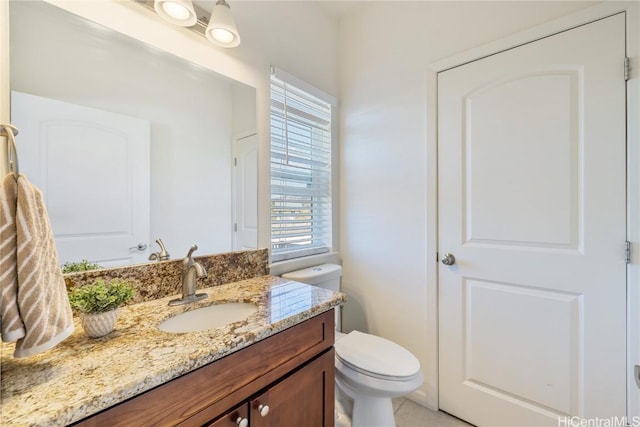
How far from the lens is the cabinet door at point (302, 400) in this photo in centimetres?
80

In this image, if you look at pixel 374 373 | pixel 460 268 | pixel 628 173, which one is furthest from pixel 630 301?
pixel 374 373

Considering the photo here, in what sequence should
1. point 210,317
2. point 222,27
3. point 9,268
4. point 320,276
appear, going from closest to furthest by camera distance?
point 9,268, point 210,317, point 222,27, point 320,276

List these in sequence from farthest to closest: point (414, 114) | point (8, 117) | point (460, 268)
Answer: point (414, 114)
point (460, 268)
point (8, 117)

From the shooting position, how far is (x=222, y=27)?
1.16m

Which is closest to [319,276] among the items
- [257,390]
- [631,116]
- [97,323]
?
[257,390]

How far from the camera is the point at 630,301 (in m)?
1.12

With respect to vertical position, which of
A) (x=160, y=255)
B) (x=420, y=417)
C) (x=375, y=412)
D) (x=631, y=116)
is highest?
(x=631, y=116)

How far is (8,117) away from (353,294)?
187cm

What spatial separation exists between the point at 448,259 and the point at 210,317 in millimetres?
1253

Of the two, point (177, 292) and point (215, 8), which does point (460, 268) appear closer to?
point (177, 292)

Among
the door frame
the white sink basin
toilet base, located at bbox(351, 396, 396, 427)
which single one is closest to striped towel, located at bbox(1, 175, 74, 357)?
the white sink basin

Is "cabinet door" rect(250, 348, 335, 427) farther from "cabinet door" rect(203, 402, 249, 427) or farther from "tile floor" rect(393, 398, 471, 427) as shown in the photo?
"tile floor" rect(393, 398, 471, 427)

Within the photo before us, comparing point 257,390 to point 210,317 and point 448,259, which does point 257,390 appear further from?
point 448,259

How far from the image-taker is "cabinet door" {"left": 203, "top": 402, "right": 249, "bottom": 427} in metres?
0.70
